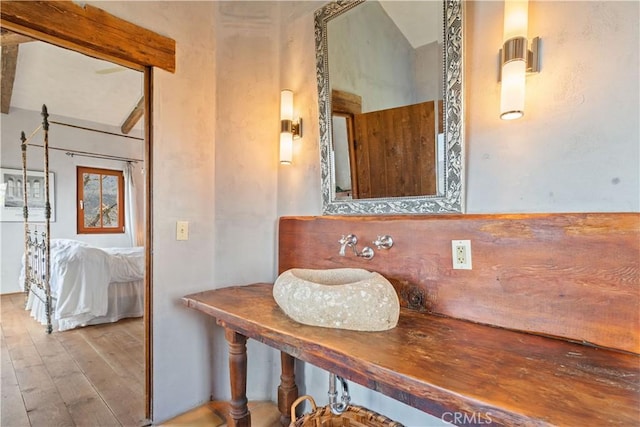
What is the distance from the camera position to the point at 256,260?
192 cm

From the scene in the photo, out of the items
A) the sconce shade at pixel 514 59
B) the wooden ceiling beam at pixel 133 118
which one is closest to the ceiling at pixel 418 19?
the sconce shade at pixel 514 59

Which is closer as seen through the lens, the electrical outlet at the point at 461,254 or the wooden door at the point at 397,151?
the electrical outlet at the point at 461,254

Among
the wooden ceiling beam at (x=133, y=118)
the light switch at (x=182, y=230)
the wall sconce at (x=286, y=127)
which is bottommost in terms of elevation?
the light switch at (x=182, y=230)

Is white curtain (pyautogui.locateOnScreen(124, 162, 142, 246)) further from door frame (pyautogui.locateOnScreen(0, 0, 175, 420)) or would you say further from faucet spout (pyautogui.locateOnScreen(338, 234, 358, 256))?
faucet spout (pyautogui.locateOnScreen(338, 234, 358, 256))

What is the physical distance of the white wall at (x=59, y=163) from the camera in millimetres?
4504

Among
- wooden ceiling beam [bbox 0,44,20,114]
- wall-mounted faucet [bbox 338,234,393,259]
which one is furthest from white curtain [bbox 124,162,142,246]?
wall-mounted faucet [bbox 338,234,393,259]

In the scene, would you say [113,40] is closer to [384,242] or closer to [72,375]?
[384,242]

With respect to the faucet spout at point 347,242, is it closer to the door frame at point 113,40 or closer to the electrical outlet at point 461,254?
the electrical outlet at point 461,254

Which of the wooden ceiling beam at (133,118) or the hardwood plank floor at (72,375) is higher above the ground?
the wooden ceiling beam at (133,118)

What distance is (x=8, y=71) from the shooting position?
11.6ft

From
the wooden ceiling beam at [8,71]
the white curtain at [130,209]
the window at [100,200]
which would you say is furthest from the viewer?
the white curtain at [130,209]

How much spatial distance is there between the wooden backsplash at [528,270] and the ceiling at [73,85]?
3.30 m

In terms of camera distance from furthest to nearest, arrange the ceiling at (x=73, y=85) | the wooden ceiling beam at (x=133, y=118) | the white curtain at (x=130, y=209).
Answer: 1. the white curtain at (x=130, y=209)
2. the wooden ceiling beam at (x=133, y=118)
3. the ceiling at (x=73, y=85)

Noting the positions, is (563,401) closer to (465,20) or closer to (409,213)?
(409,213)
